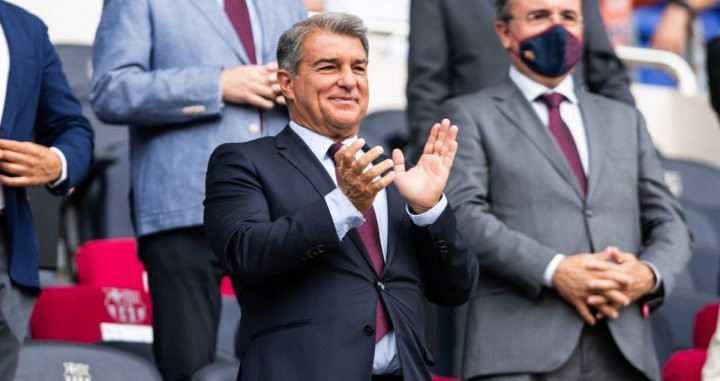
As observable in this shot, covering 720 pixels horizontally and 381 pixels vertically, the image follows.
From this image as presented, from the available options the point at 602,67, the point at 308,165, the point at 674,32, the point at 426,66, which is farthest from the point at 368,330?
the point at 674,32

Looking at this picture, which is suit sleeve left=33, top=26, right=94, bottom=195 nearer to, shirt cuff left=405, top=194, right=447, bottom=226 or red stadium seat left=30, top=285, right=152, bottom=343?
shirt cuff left=405, top=194, right=447, bottom=226

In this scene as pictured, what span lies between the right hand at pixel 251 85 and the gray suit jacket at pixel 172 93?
0.03m

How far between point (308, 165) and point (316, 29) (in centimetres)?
33

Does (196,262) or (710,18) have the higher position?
(196,262)

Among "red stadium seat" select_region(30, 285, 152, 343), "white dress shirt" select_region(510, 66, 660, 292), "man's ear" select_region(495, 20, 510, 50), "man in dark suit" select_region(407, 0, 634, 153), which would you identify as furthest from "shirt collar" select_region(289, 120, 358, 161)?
"red stadium seat" select_region(30, 285, 152, 343)

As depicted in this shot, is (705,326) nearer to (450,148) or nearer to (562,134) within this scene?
(562,134)

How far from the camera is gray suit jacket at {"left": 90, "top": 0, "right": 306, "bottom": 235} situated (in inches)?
170

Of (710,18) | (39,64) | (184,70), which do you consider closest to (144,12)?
(184,70)

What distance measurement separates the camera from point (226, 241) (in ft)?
11.5

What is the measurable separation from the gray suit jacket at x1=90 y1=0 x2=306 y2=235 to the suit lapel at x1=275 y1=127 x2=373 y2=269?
63cm

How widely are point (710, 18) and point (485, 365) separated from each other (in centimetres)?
602

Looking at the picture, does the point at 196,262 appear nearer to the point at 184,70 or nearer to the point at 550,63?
the point at 184,70

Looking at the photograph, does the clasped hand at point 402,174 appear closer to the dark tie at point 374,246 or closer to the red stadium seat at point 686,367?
the dark tie at point 374,246

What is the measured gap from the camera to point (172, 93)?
169 inches
